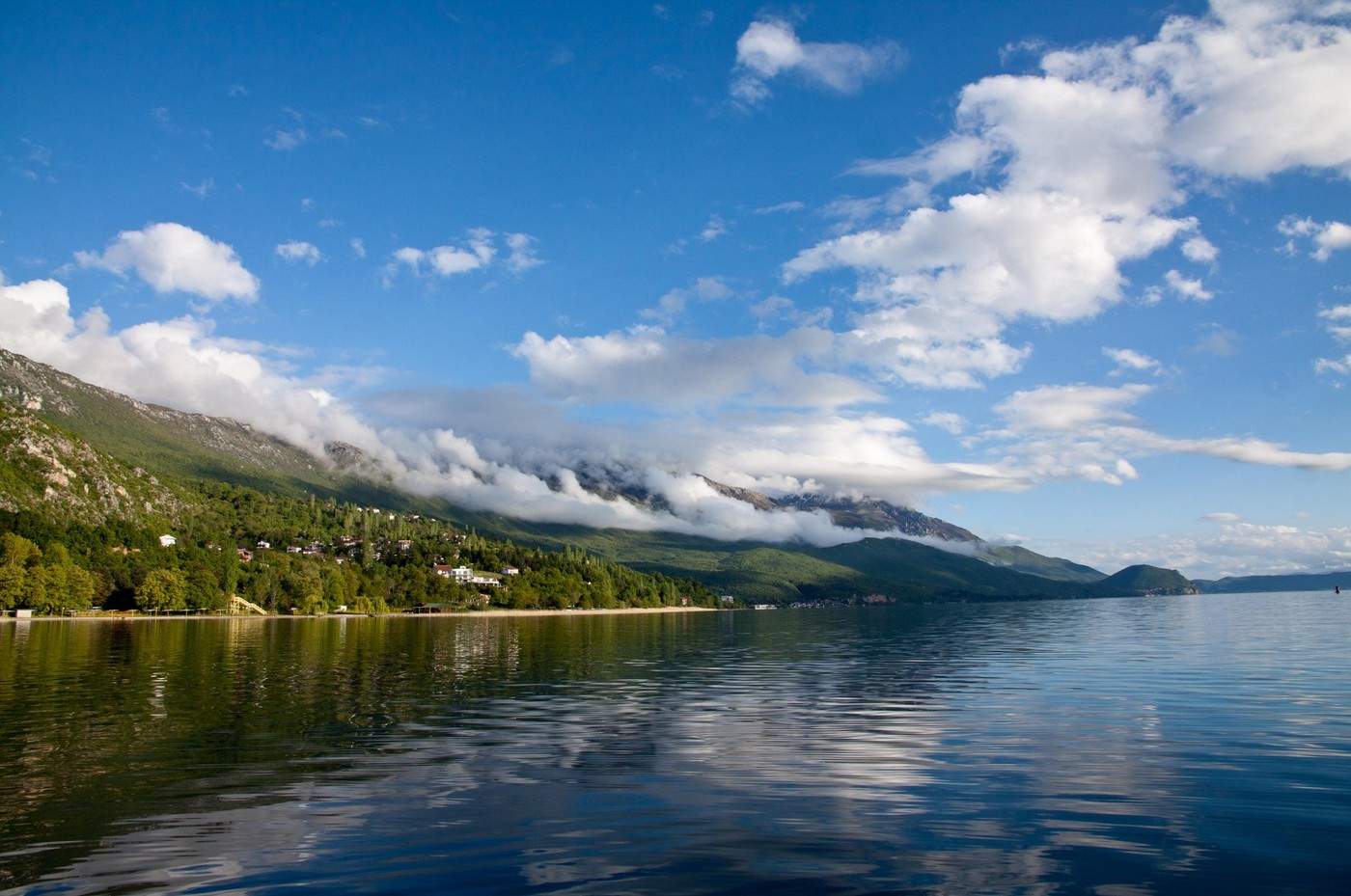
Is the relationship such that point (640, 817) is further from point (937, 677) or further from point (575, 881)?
point (937, 677)

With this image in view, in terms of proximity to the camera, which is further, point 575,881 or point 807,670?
point 807,670

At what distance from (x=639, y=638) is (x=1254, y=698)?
100 meters

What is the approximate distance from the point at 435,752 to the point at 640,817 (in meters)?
13.8

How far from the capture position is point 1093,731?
132ft

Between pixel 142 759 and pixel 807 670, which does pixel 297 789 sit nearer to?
pixel 142 759

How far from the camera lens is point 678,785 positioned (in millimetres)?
29047

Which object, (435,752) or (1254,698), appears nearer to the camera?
(435,752)

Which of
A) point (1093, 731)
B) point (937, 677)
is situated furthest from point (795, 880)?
point (937, 677)

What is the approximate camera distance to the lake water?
65.1 feet

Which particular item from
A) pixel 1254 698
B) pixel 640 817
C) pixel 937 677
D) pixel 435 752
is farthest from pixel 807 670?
pixel 640 817

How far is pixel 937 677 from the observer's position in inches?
2694

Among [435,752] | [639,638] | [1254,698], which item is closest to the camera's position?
[435,752]

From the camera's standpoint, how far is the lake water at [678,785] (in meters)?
19.8

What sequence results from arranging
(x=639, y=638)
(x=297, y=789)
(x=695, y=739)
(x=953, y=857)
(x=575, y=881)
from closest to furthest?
1. (x=575, y=881)
2. (x=953, y=857)
3. (x=297, y=789)
4. (x=695, y=739)
5. (x=639, y=638)
